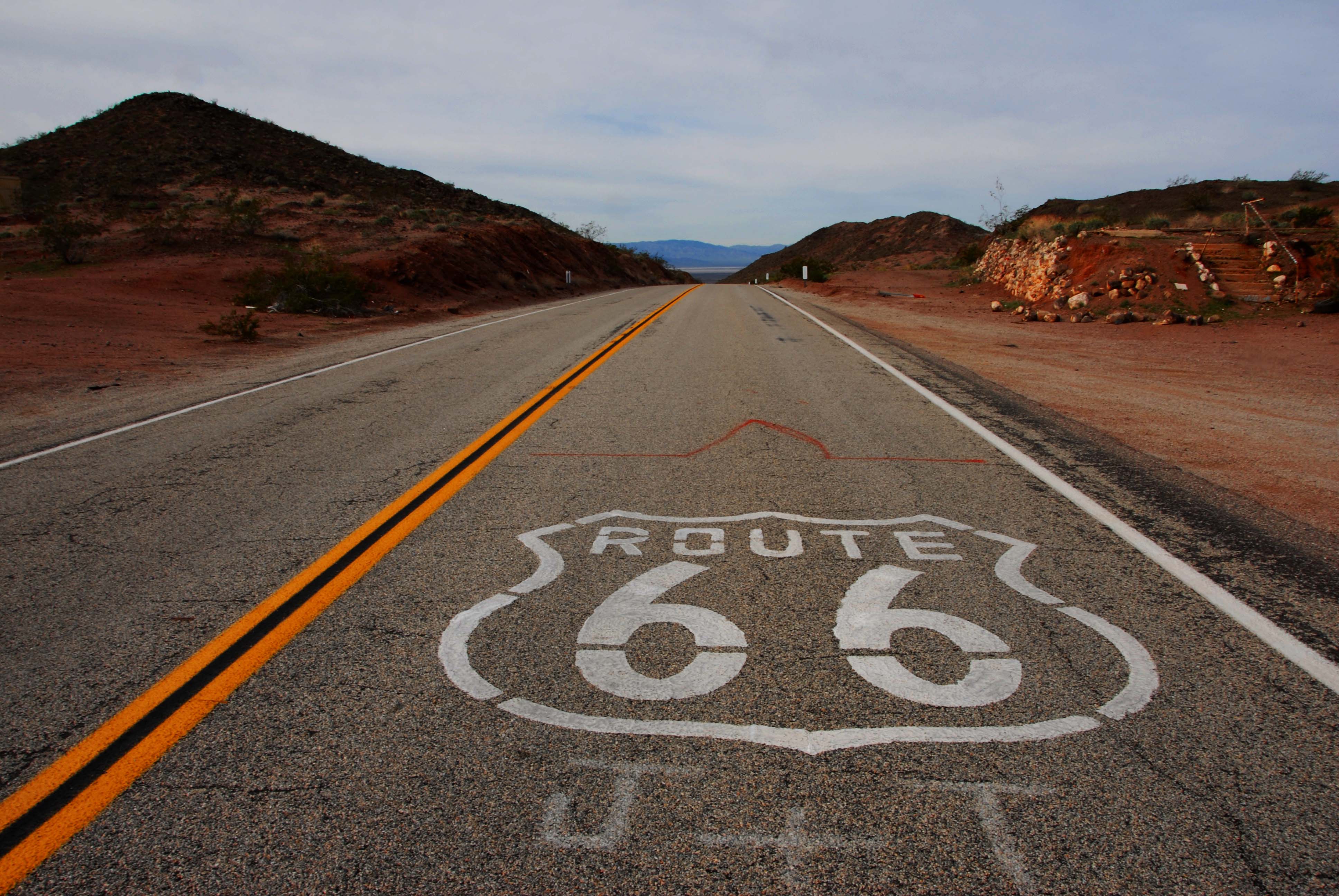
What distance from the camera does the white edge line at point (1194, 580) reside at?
121 inches

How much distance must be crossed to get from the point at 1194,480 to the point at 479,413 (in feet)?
19.7

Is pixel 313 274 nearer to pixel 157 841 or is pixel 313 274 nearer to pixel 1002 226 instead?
pixel 157 841

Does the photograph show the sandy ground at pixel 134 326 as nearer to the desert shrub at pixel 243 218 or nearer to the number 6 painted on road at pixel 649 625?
the desert shrub at pixel 243 218

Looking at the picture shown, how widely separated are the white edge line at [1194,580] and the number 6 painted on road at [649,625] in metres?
2.13

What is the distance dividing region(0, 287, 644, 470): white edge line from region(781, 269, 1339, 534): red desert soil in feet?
29.6

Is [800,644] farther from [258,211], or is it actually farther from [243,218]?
[258,211]

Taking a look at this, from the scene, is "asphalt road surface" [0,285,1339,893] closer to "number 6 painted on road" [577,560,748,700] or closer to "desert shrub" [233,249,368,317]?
"number 6 painted on road" [577,560,748,700]

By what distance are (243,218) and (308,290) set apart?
12.4 metres

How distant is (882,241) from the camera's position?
9688 centimetres

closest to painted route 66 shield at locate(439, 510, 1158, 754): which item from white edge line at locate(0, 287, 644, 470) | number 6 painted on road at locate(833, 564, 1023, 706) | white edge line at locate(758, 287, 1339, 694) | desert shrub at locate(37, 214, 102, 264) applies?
number 6 painted on road at locate(833, 564, 1023, 706)

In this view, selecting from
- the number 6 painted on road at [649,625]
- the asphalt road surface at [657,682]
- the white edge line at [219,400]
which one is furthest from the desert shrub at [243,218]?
the number 6 painted on road at [649,625]

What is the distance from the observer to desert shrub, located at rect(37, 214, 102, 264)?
24906 mm

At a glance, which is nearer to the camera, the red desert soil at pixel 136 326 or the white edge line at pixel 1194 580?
the white edge line at pixel 1194 580

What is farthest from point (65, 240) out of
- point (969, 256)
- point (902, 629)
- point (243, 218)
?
point (969, 256)
